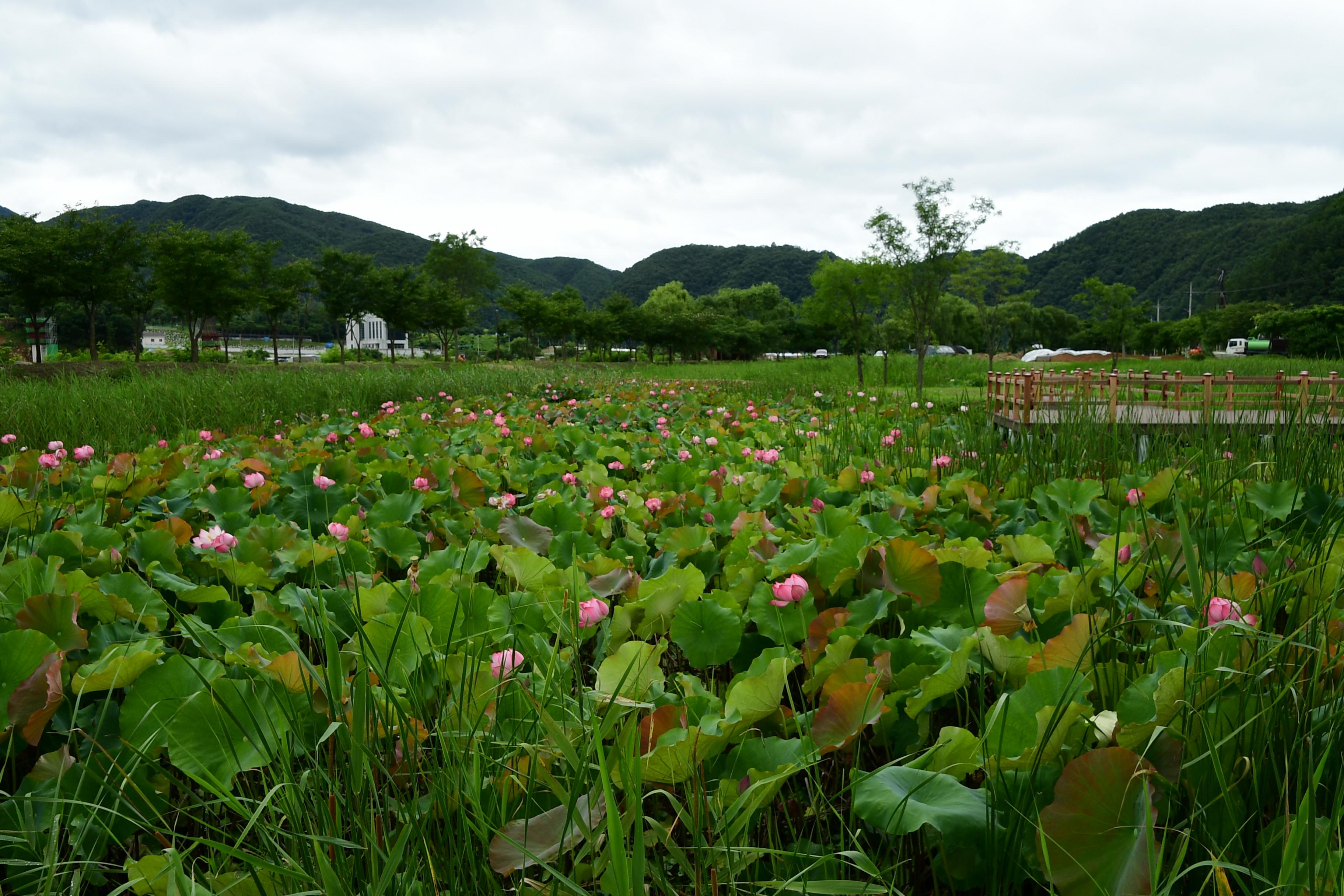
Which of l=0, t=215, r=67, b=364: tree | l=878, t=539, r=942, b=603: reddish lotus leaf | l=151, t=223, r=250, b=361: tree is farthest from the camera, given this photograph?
l=151, t=223, r=250, b=361: tree

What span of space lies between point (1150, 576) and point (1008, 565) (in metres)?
0.28

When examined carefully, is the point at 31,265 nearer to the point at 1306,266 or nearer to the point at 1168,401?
the point at 1168,401

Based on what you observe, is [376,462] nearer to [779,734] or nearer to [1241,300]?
[779,734]

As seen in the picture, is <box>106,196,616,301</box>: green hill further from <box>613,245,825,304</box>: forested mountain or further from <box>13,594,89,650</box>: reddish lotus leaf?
<box>13,594,89,650</box>: reddish lotus leaf

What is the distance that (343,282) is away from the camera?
40.0 m

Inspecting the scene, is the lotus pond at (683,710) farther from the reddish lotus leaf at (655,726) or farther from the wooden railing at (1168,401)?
the wooden railing at (1168,401)

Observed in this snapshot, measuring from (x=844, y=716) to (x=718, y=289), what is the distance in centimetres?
10603

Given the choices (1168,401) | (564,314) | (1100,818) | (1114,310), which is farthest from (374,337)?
(1100,818)

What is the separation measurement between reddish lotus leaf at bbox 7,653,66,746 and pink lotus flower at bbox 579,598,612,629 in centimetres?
74

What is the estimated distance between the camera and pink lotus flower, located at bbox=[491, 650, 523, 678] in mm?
1090

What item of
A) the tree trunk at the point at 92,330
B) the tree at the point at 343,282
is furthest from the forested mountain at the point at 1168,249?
the tree trunk at the point at 92,330

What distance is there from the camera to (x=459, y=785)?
2.80ft

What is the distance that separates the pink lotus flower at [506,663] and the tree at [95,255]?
32593 mm

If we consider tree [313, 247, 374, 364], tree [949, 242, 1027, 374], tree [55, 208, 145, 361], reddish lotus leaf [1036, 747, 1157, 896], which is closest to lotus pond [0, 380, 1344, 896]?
reddish lotus leaf [1036, 747, 1157, 896]
